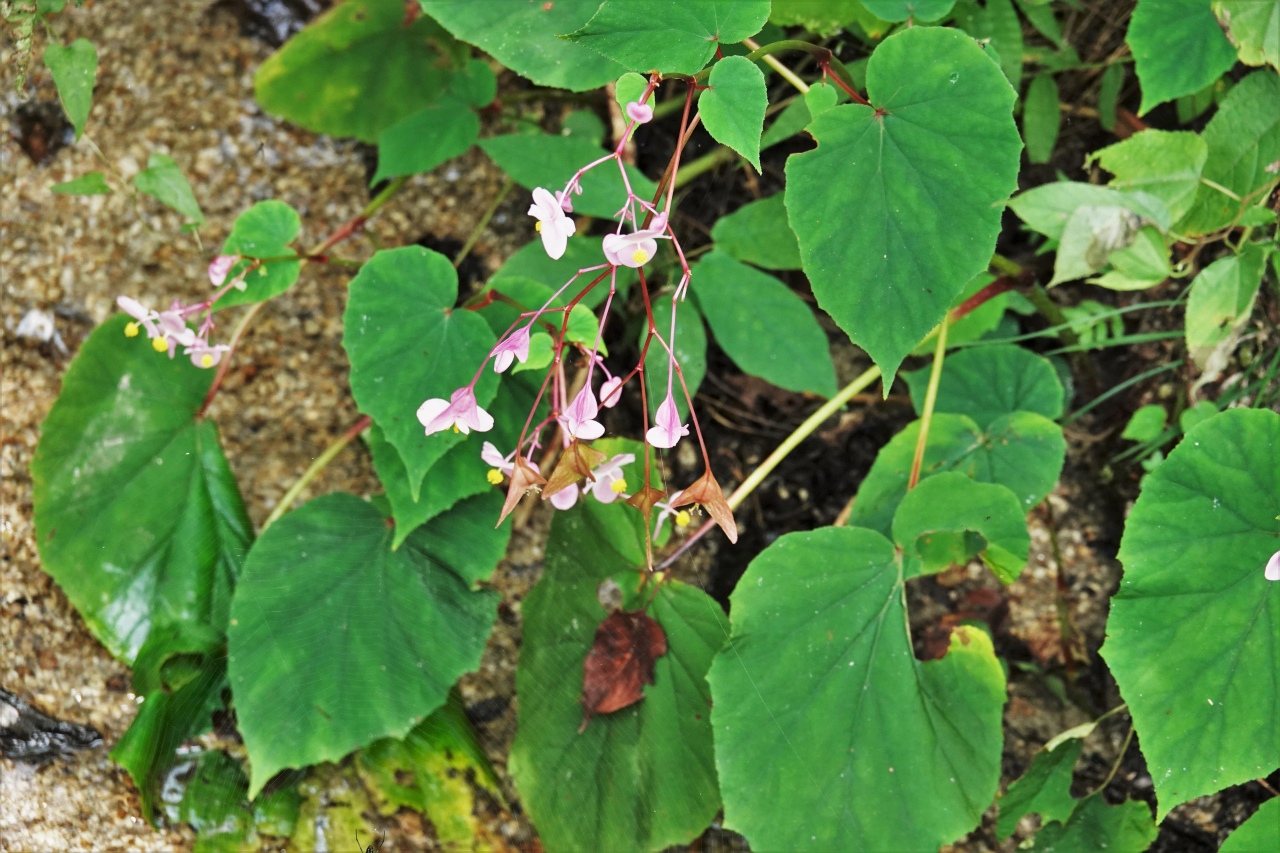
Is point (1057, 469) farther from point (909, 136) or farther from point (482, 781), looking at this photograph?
point (482, 781)

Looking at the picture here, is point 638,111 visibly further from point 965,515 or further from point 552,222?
point 965,515

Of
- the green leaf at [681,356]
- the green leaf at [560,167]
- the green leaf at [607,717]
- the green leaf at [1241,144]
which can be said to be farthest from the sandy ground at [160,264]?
the green leaf at [1241,144]

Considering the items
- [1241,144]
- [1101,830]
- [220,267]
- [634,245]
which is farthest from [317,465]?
[1241,144]

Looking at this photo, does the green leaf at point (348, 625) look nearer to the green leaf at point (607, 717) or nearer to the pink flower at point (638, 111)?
the green leaf at point (607, 717)

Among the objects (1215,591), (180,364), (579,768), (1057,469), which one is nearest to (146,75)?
(180,364)

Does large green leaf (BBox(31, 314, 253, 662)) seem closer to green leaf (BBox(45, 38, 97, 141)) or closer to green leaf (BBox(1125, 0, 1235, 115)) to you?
green leaf (BBox(45, 38, 97, 141))

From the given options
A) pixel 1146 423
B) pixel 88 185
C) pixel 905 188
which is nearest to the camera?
pixel 905 188
